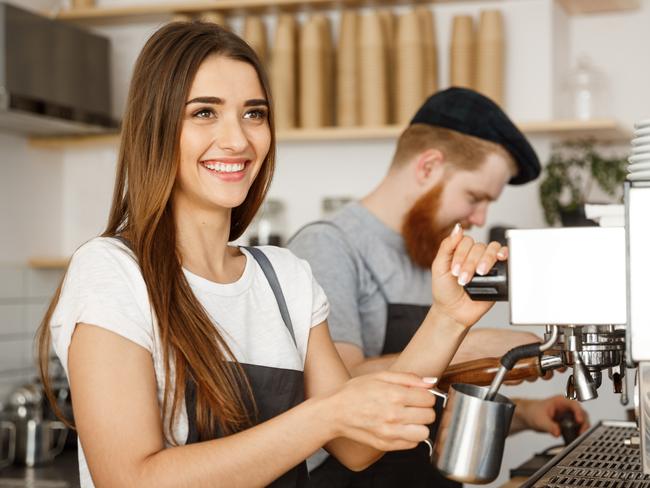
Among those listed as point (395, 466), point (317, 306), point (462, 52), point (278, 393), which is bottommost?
point (395, 466)

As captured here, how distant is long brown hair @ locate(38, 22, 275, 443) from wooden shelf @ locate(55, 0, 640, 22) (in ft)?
5.33

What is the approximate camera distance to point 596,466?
1.30 meters

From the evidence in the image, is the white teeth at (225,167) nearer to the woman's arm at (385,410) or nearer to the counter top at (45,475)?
the woman's arm at (385,410)

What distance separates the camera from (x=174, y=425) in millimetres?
1168

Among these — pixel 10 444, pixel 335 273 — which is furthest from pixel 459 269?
pixel 10 444

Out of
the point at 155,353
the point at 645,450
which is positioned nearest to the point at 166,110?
the point at 155,353

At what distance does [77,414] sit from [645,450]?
61 centimetres

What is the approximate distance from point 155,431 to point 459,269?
383 mm

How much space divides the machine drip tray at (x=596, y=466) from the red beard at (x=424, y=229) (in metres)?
0.50

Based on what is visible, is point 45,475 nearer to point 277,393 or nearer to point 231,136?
point 277,393

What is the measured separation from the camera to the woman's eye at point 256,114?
1322 millimetres

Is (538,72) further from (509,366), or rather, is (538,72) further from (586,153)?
(509,366)

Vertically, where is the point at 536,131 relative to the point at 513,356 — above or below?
above

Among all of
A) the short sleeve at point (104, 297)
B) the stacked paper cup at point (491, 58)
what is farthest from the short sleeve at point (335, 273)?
the stacked paper cup at point (491, 58)
